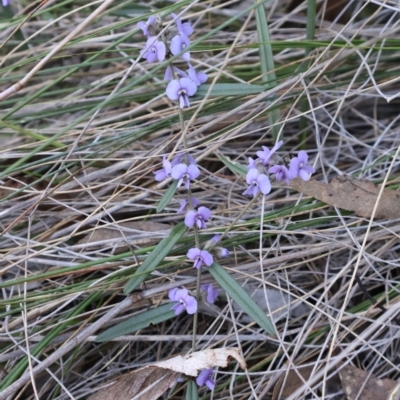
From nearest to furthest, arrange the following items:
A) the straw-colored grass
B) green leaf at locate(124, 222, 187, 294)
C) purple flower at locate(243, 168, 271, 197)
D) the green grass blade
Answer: purple flower at locate(243, 168, 271, 197) → green leaf at locate(124, 222, 187, 294) → the straw-colored grass → the green grass blade

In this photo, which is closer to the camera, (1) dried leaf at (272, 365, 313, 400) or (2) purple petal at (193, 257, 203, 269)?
A: (2) purple petal at (193, 257, 203, 269)

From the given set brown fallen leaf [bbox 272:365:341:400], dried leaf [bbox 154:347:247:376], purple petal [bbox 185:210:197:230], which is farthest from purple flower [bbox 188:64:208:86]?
brown fallen leaf [bbox 272:365:341:400]

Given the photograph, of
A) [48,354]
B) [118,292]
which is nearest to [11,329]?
[48,354]

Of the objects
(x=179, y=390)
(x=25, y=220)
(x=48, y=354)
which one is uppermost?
(x=25, y=220)

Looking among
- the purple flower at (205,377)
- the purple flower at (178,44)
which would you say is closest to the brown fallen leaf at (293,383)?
the purple flower at (205,377)

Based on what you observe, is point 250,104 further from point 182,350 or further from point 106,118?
point 182,350

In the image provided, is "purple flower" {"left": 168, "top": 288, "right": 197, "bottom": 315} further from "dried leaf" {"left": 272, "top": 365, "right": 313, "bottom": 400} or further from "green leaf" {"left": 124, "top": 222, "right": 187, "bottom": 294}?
"dried leaf" {"left": 272, "top": 365, "right": 313, "bottom": 400}
